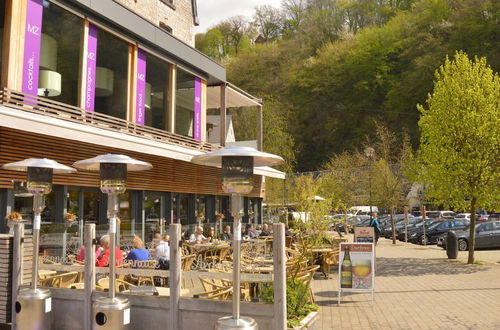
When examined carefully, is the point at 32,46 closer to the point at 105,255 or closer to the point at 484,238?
the point at 105,255

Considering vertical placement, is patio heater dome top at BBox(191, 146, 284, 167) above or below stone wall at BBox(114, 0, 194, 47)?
below

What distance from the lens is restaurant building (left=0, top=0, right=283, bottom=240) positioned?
11.8 metres

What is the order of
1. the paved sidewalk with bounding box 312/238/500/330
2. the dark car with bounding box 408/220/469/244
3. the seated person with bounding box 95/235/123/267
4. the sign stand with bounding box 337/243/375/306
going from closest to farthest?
the paved sidewalk with bounding box 312/238/500/330 → the seated person with bounding box 95/235/123/267 → the sign stand with bounding box 337/243/375/306 → the dark car with bounding box 408/220/469/244

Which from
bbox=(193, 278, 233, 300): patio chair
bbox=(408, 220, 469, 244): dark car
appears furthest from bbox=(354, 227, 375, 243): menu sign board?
bbox=(408, 220, 469, 244): dark car

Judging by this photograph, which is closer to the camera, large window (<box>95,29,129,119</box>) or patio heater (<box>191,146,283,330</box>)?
patio heater (<box>191,146,283,330</box>)

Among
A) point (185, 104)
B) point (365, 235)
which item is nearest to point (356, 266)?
point (365, 235)

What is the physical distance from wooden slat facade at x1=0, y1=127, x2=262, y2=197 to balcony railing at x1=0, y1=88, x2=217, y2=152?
62 centimetres

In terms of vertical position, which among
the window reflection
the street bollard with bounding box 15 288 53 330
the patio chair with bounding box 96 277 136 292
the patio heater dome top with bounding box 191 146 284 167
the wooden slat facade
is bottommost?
the street bollard with bounding box 15 288 53 330

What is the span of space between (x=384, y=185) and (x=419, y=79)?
114 ft

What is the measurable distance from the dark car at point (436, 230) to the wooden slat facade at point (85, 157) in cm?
1218

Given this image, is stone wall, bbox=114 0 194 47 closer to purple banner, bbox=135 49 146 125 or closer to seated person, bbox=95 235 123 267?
purple banner, bbox=135 49 146 125

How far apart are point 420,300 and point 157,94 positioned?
13.4 meters

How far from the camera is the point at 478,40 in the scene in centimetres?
5588

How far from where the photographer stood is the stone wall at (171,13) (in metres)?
21.7
